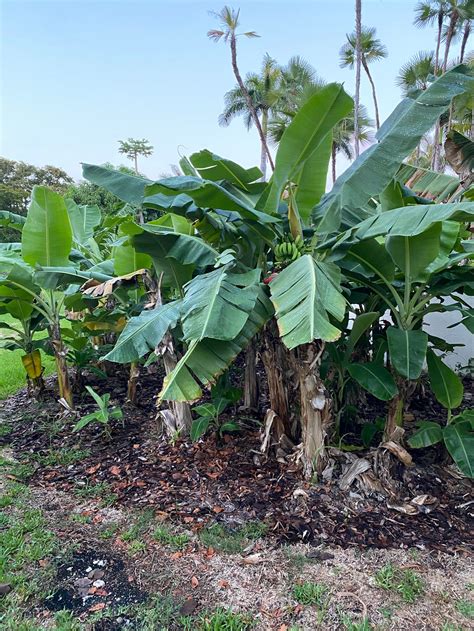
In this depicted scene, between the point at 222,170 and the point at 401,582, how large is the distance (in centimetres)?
295

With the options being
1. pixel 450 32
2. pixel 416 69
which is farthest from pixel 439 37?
pixel 416 69

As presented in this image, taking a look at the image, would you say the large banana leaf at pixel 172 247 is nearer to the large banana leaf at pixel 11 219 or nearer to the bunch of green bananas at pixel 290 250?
the bunch of green bananas at pixel 290 250

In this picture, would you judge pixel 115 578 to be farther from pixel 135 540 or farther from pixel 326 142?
pixel 326 142

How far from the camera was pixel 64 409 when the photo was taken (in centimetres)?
431

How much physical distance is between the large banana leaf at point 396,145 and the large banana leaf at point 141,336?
1308mm

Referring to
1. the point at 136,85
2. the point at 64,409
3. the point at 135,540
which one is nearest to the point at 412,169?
the point at 135,540

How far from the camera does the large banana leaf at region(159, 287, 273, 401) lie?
2.20 m

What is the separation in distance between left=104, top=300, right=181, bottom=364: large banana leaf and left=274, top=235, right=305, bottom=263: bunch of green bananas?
33.6 inches

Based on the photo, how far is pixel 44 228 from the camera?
3648 mm

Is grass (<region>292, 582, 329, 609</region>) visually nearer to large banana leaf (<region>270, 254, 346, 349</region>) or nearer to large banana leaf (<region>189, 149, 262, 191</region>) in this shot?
large banana leaf (<region>270, 254, 346, 349</region>)

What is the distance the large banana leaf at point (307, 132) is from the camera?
2387 mm

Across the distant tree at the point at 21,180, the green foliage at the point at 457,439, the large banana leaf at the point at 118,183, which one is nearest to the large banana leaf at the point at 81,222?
the large banana leaf at the point at 118,183

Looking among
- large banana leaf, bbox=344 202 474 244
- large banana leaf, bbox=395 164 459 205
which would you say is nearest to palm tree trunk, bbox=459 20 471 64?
large banana leaf, bbox=395 164 459 205

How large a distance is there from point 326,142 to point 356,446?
2.44 metres
